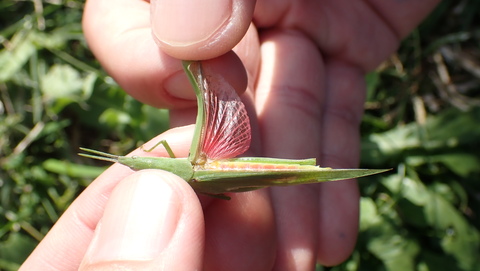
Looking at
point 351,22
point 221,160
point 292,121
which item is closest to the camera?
point 221,160

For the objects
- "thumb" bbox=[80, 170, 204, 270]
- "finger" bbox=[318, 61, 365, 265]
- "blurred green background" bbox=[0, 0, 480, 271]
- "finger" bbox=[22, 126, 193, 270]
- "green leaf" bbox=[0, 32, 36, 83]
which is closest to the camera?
"thumb" bbox=[80, 170, 204, 270]

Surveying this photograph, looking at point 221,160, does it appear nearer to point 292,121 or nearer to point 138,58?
point 138,58

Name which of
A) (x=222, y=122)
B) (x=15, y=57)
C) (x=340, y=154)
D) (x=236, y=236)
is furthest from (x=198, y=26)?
(x=15, y=57)

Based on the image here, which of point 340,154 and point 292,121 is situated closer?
point 292,121

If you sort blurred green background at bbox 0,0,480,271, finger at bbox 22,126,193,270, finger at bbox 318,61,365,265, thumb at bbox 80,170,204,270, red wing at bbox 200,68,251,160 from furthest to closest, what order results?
blurred green background at bbox 0,0,480,271 → finger at bbox 318,61,365,265 → finger at bbox 22,126,193,270 → red wing at bbox 200,68,251,160 → thumb at bbox 80,170,204,270

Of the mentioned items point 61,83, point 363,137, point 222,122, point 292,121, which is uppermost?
point 222,122

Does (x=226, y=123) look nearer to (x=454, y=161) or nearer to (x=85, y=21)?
(x=85, y=21)

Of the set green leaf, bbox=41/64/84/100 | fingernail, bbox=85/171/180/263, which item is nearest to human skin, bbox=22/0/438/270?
fingernail, bbox=85/171/180/263

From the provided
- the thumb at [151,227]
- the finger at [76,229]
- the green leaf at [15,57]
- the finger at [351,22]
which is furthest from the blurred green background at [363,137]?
the thumb at [151,227]

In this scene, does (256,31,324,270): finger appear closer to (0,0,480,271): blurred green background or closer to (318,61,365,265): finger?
(318,61,365,265): finger
